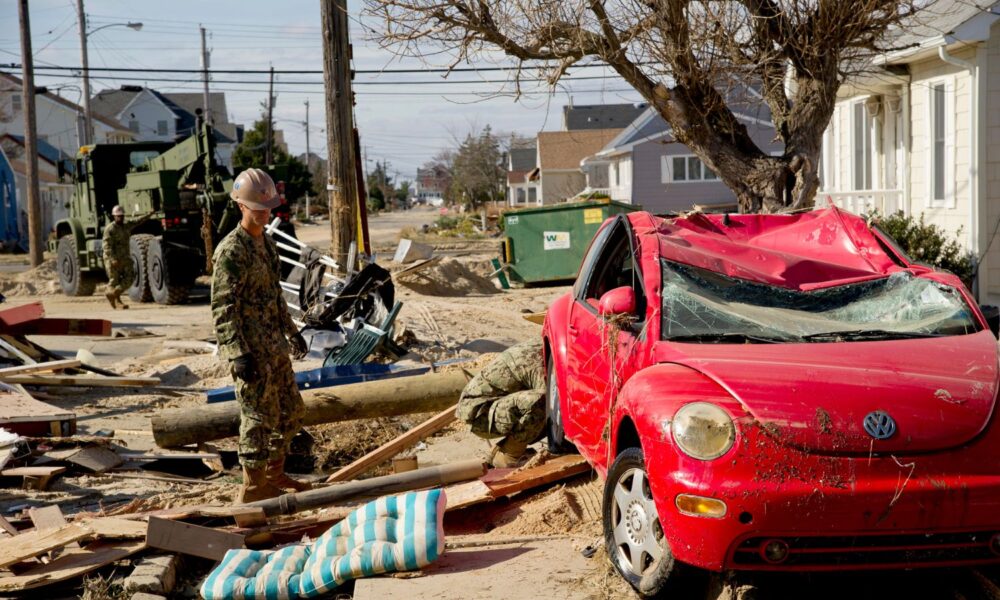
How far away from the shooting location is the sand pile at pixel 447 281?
854 inches

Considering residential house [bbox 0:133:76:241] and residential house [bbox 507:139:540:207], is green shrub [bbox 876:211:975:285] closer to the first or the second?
residential house [bbox 0:133:76:241]

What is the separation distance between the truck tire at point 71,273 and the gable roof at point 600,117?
41225mm

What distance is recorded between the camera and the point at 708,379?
437cm

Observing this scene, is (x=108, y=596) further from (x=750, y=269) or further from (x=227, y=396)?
(x=227, y=396)

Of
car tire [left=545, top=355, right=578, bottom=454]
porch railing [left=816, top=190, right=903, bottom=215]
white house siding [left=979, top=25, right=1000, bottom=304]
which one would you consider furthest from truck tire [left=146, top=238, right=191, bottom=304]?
car tire [left=545, top=355, right=578, bottom=454]

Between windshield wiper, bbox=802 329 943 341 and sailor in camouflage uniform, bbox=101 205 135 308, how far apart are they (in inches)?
699

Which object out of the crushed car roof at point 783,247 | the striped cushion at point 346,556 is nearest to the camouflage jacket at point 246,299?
the striped cushion at point 346,556

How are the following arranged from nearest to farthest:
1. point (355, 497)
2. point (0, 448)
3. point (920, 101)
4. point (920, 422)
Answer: point (920, 422) → point (355, 497) → point (0, 448) → point (920, 101)

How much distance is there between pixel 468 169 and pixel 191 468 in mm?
69217

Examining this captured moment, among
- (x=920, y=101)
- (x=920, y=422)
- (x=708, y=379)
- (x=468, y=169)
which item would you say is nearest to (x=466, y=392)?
(x=708, y=379)

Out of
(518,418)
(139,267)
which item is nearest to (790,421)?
(518,418)

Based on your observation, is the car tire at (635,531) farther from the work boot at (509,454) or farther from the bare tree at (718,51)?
the bare tree at (718,51)

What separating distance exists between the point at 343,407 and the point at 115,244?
44.1 ft

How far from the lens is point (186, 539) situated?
18.2 feet
